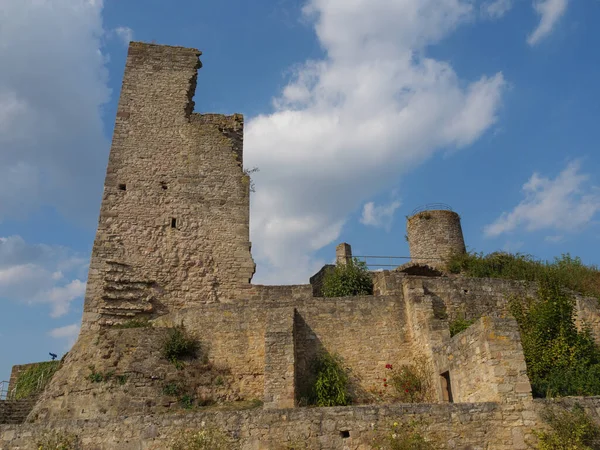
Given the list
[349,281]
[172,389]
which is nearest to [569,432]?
[172,389]

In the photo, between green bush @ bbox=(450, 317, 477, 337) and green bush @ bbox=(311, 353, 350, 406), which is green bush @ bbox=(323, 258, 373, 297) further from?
green bush @ bbox=(311, 353, 350, 406)

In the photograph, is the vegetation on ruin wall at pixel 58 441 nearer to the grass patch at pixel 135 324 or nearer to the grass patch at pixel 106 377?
the grass patch at pixel 106 377

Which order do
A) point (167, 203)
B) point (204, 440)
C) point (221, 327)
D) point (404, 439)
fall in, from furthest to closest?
1. point (167, 203)
2. point (221, 327)
3. point (204, 440)
4. point (404, 439)

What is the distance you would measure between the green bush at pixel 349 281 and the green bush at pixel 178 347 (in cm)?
482

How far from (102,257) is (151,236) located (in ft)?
5.06

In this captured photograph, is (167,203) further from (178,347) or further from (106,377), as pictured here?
(106,377)

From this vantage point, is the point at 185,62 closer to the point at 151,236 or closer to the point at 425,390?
the point at 151,236

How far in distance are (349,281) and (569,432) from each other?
8.79 meters

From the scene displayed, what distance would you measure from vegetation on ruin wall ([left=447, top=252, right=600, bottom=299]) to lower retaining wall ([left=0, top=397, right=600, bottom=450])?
9.75m

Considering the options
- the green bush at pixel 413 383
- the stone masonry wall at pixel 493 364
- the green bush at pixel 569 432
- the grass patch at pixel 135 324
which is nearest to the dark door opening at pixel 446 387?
the green bush at pixel 413 383

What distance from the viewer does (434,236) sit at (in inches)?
988

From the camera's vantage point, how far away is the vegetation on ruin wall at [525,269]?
17.1 metres

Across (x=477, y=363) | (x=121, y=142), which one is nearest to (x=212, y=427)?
(x=477, y=363)

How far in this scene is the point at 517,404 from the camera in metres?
7.89
